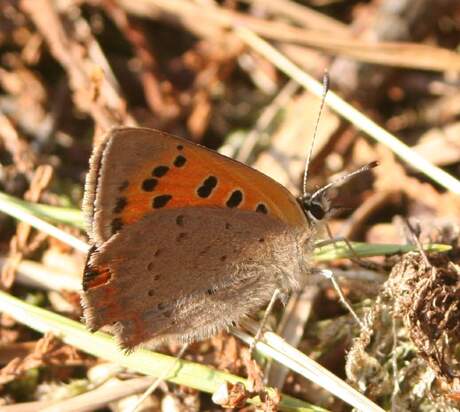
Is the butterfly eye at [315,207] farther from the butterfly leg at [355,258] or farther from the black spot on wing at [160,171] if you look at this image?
the black spot on wing at [160,171]

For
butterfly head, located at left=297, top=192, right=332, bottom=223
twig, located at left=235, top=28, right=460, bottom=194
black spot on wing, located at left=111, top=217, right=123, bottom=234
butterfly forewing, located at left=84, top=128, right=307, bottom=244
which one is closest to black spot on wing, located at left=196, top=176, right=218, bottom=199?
butterfly forewing, located at left=84, top=128, right=307, bottom=244

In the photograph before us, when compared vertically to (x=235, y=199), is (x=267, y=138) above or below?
above

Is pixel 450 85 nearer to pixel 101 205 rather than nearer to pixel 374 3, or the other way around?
pixel 374 3

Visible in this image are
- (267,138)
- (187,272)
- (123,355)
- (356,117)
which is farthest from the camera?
(267,138)

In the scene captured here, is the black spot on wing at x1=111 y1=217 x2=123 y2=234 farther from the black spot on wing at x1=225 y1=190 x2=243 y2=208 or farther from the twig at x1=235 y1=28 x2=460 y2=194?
the twig at x1=235 y1=28 x2=460 y2=194

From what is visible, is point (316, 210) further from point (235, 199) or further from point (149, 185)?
point (149, 185)

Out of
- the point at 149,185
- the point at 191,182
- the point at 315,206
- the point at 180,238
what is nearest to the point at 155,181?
the point at 149,185

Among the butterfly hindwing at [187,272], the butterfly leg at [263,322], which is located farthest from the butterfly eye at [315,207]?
the butterfly leg at [263,322]

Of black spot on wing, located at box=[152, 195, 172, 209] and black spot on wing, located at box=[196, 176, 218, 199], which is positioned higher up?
black spot on wing, located at box=[196, 176, 218, 199]

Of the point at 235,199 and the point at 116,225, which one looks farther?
the point at 235,199
